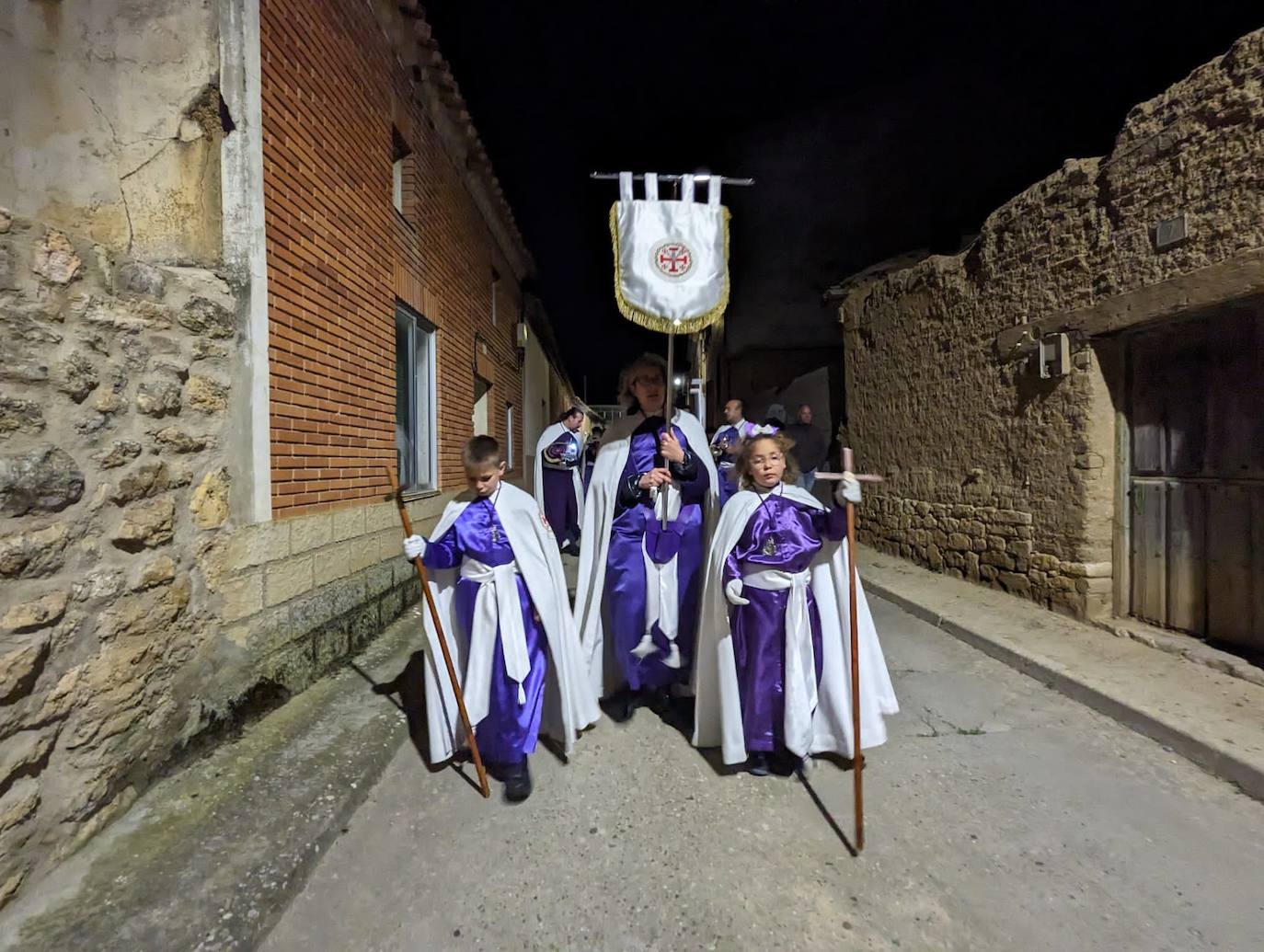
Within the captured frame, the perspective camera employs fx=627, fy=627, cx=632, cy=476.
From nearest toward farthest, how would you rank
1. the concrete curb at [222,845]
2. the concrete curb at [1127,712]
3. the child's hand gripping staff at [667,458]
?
the concrete curb at [222,845], the concrete curb at [1127,712], the child's hand gripping staff at [667,458]

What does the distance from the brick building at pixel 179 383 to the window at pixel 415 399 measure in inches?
28.4

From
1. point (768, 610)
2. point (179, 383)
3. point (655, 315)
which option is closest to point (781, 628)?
point (768, 610)

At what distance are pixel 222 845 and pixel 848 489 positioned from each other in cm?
277

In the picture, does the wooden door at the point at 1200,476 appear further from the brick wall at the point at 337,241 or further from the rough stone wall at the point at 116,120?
the rough stone wall at the point at 116,120

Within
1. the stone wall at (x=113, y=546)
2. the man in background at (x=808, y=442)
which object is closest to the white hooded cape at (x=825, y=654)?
the stone wall at (x=113, y=546)

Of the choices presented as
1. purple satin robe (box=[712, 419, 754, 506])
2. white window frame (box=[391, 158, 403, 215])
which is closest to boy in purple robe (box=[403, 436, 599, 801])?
purple satin robe (box=[712, 419, 754, 506])

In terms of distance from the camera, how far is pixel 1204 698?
3504 millimetres

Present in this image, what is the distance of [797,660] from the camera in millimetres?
2869

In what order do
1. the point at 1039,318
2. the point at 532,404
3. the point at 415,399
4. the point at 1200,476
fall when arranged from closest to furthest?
the point at 1200,476 < the point at 1039,318 < the point at 415,399 < the point at 532,404

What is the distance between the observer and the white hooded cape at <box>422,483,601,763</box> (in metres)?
3.03

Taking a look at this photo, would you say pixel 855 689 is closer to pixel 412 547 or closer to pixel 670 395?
pixel 670 395

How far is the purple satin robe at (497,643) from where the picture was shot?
9.61 ft

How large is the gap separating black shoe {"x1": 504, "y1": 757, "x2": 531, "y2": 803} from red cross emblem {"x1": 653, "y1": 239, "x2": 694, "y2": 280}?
276 cm

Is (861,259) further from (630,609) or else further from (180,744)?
(180,744)
